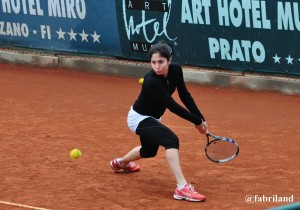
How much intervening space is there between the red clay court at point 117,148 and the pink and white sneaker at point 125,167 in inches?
2.9

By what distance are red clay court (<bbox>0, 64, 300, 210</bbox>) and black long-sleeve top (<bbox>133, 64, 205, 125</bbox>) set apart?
832 millimetres

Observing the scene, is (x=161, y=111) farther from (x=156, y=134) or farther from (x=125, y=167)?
(x=125, y=167)

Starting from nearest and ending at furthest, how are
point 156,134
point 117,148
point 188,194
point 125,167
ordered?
point 188,194 < point 156,134 < point 125,167 < point 117,148

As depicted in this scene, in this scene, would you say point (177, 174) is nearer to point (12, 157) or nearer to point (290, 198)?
point (290, 198)

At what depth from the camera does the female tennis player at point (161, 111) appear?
7.37 metres

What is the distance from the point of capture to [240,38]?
46.2 feet

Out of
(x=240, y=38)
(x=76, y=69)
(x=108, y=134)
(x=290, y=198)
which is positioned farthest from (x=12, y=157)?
(x=76, y=69)

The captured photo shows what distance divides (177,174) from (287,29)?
691 centimetres

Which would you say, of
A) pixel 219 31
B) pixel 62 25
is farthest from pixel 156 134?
pixel 62 25

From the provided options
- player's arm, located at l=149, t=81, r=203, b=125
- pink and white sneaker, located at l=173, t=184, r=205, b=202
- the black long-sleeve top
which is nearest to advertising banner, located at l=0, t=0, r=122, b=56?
the black long-sleeve top

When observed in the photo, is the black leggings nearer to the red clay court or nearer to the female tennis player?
the female tennis player

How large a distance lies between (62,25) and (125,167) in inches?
333

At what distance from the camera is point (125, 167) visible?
334 inches

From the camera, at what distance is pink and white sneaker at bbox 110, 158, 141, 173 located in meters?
8.45
